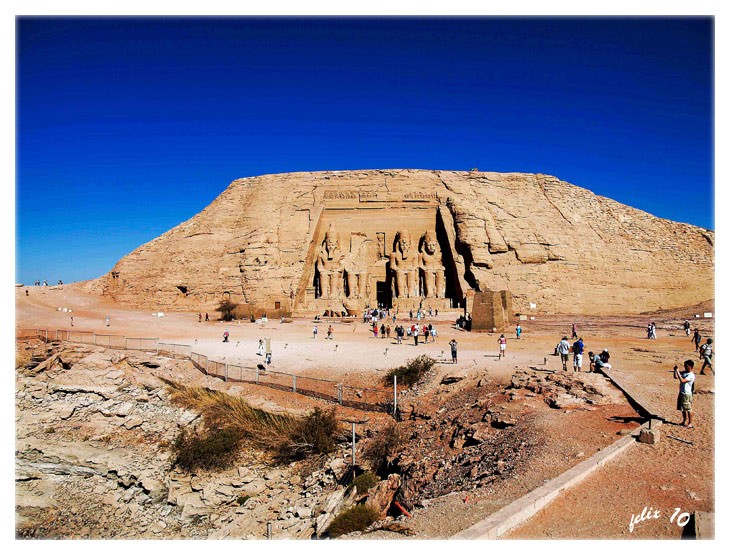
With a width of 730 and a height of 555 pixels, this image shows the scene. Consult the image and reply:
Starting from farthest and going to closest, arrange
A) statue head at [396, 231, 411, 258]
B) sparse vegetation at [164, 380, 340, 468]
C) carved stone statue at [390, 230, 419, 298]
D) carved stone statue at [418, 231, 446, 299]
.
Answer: statue head at [396, 231, 411, 258] < carved stone statue at [418, 231, 446, 299] < carved stone statue at [390, 230, 419, 298] < sparse vegetation at [164, 380, 340, 468]

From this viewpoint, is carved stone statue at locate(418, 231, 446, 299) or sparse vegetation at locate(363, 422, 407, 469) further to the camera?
carved stone statue at locate(418, 231, 446, 299)

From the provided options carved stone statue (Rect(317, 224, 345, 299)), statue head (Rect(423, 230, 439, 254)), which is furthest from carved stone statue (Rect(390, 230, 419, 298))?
carved stone statue (Rect(317, 224, 345, 299))

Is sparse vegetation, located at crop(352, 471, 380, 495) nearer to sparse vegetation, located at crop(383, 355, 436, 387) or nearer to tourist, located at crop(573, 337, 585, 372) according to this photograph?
sparse vegetation, located at crop(383, 355, 436, 387)

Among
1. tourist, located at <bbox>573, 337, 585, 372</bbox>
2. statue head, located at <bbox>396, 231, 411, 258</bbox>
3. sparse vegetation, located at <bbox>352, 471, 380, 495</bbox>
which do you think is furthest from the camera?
statue head, located at <bbox>396, 231, 411, 258</bbox>

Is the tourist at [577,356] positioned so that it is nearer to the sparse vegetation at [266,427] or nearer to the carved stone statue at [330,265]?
the sparse vegetation at [266,427]

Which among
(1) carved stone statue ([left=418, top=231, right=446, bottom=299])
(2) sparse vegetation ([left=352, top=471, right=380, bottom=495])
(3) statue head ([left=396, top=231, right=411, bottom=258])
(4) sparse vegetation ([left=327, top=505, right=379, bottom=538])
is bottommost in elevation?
(2) sparse vegetation ([left=352, top=471, right=380, bottom=495])

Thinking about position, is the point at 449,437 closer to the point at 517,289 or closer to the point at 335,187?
the point at 517,289

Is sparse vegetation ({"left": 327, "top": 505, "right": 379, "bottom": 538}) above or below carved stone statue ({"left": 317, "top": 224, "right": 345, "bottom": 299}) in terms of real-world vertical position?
below
